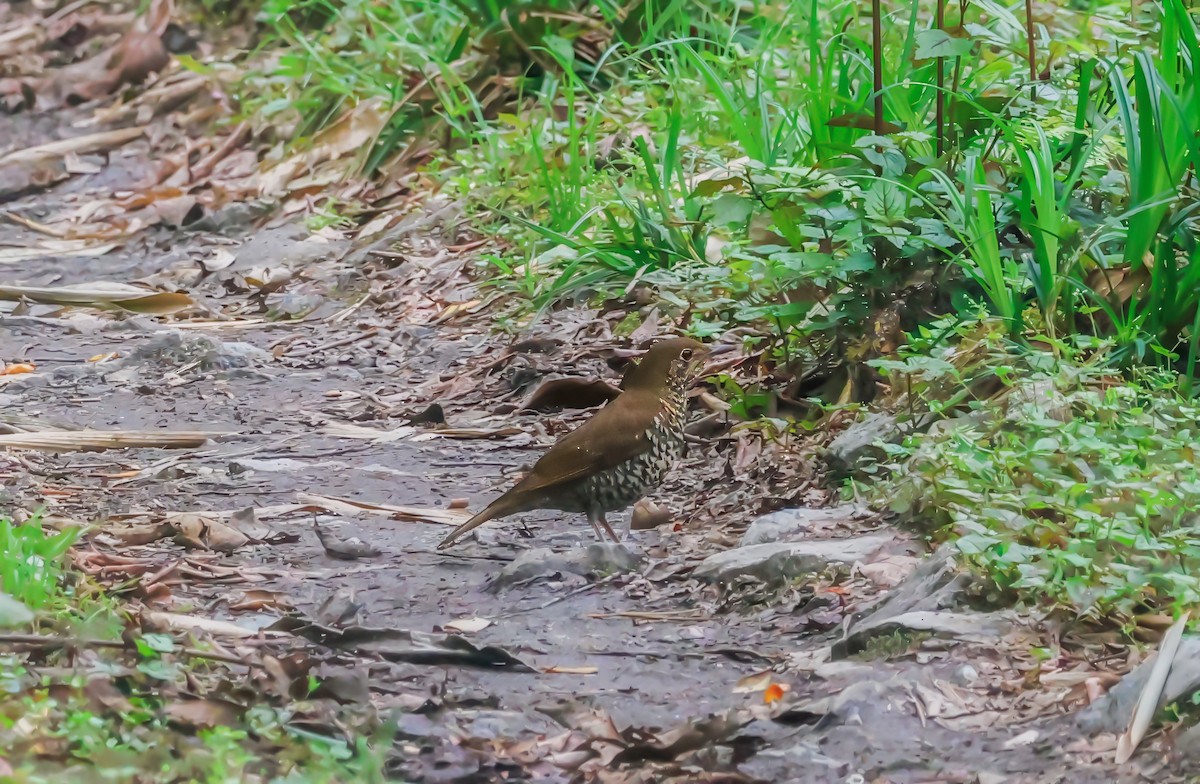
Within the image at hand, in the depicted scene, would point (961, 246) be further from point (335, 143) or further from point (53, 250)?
point (53, 250)

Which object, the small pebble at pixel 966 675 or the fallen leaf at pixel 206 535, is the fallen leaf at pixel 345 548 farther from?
the small pebble at pixel 966 675

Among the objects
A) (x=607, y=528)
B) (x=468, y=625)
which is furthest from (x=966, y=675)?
(x=607, y=528)

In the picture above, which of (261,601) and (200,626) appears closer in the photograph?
(200,626)

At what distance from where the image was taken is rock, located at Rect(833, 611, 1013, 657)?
314 centimetres

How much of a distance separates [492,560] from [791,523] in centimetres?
81

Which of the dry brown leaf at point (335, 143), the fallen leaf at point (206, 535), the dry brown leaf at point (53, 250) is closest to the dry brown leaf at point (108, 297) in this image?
the dry brown leaf at point (53, 250)

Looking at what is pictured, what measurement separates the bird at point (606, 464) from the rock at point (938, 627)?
995mm

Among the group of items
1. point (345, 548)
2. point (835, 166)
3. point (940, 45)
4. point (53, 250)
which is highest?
point (940, 45)

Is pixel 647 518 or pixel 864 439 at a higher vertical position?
pixel 864 439

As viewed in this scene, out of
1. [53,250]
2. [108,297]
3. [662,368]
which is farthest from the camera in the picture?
[53,250]

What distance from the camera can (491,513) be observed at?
4016mm

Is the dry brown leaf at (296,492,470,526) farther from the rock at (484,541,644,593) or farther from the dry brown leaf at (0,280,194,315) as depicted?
the dry brown leaf at (0,280,194,315)

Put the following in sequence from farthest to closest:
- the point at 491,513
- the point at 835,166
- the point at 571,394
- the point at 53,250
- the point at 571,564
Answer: the point at 53,250 < the point at 571,394 < the point at 835,166 < the point at 491,513 < the point at 571,564

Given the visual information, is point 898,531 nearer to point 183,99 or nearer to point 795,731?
point 795,731
